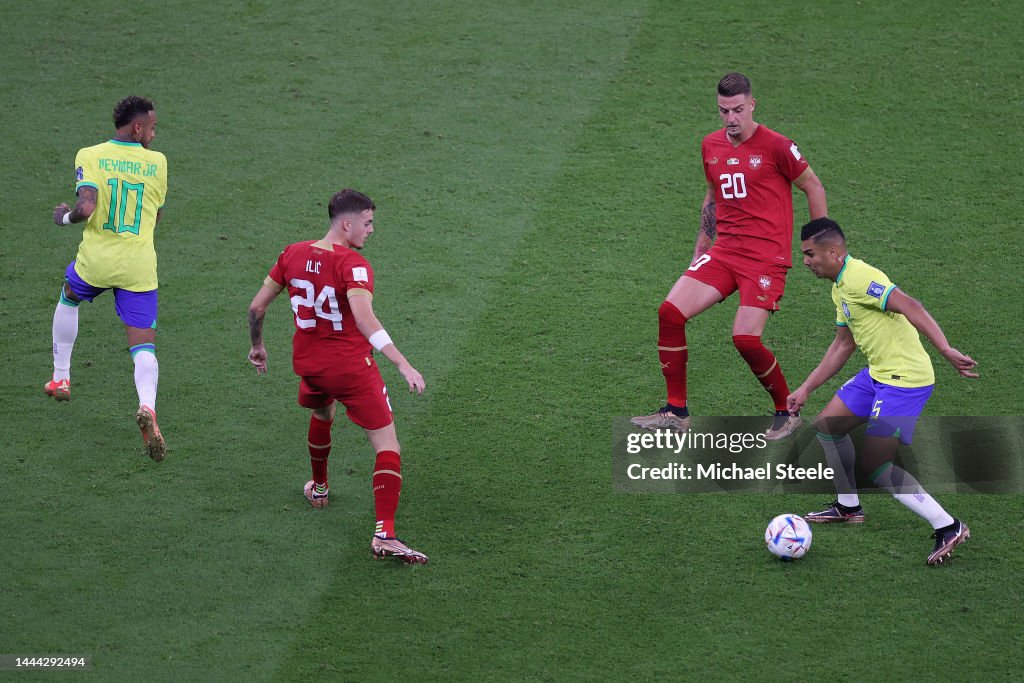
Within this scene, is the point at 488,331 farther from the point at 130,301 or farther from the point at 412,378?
the point at 412,378

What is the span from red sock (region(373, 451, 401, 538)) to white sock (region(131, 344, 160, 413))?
1566 mm

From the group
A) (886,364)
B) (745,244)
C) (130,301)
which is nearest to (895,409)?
(886,364)

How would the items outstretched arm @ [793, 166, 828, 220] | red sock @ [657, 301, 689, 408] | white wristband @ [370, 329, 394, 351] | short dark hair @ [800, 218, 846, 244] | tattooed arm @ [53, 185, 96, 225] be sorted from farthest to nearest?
red sock @ [657, 301, 689, 408], outstretched arm @ [793, 166, 828, 220], tattooed arm @ [53, 185, 96, 225], short dark hair @ [800, 218, 846, 244], white wristband @ [370, 329, 394, 351]

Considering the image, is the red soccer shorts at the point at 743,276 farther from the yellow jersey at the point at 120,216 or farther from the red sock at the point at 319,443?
the yellow jersey at the point at 120,216

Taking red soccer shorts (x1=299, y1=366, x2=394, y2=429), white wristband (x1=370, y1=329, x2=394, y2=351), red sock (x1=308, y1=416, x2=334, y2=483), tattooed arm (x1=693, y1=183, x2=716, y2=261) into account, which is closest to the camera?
white wristband (x1=370, y1=329, x2=394, y2=351)

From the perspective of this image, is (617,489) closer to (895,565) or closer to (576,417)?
(576,417)

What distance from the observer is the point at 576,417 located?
7633 millimetres

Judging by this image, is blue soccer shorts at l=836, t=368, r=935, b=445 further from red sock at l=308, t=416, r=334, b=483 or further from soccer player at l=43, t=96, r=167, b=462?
soccer player at l=43, t=96, r=167, b=462

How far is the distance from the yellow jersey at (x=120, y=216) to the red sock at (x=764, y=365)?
3593mm

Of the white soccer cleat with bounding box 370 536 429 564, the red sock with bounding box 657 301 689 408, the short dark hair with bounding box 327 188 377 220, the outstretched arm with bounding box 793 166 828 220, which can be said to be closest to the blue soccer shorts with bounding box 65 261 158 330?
the short dark hair with bounding box 327 188 377 220

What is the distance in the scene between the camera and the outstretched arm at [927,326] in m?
5.72

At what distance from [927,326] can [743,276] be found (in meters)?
1.56

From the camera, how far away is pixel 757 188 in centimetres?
714

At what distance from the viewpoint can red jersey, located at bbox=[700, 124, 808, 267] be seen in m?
7.08
